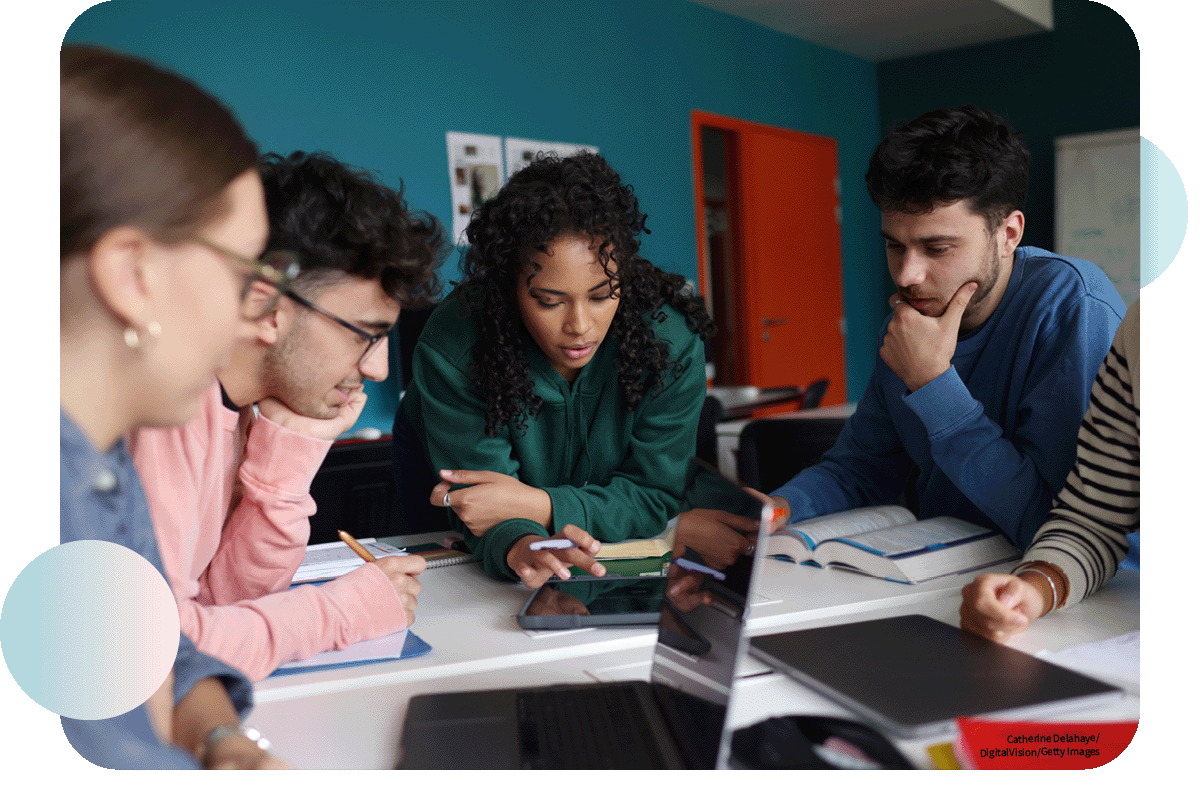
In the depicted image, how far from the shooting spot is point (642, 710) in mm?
721

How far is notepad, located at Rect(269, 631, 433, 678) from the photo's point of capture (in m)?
0.82

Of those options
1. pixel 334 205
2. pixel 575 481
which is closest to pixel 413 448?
pixel 575 481

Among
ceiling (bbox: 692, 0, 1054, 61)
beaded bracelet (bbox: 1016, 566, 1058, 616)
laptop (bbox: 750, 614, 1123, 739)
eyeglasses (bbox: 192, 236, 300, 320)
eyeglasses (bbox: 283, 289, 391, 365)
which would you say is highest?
ceiling (bbox: 692, 0, 1054, 61)

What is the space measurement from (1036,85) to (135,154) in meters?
1.76

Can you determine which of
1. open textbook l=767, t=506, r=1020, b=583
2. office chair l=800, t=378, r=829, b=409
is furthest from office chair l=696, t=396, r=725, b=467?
open textbook l=767, t=506, r=1020, b=583

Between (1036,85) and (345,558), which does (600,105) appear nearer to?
(1036,85)

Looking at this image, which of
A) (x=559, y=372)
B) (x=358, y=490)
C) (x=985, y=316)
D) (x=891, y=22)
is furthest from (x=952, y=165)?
(x=358, y=490)

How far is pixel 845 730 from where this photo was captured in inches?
25.5

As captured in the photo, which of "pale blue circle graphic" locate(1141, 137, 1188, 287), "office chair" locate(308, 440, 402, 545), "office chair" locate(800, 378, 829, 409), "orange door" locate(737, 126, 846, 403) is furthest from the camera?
"office chair" locate(800, 378, 829, 409)

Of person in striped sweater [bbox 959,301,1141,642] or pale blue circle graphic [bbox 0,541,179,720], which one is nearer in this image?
pale blue circle graphic [bbox 0,541,179,720]

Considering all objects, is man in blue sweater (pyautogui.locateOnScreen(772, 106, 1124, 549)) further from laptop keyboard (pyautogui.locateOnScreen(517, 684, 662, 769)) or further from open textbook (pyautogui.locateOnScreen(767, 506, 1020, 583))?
laptop keyboard (pyautogui.locateOnScreen(517, 684, 662, 769))

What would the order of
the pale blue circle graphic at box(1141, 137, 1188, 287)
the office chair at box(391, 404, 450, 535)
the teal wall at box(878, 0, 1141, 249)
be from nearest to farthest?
1. the pale blue circle graphic at box(1141, 137, 1188, 287)
2. the teal wall at box(878, 0, 1141, 249)
3. the office chair at box(391, 404, 450, 535)

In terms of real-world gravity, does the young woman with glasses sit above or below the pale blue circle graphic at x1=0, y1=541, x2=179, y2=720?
above

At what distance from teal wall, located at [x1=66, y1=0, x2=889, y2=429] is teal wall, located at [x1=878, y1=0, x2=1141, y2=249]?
0.55 ft
